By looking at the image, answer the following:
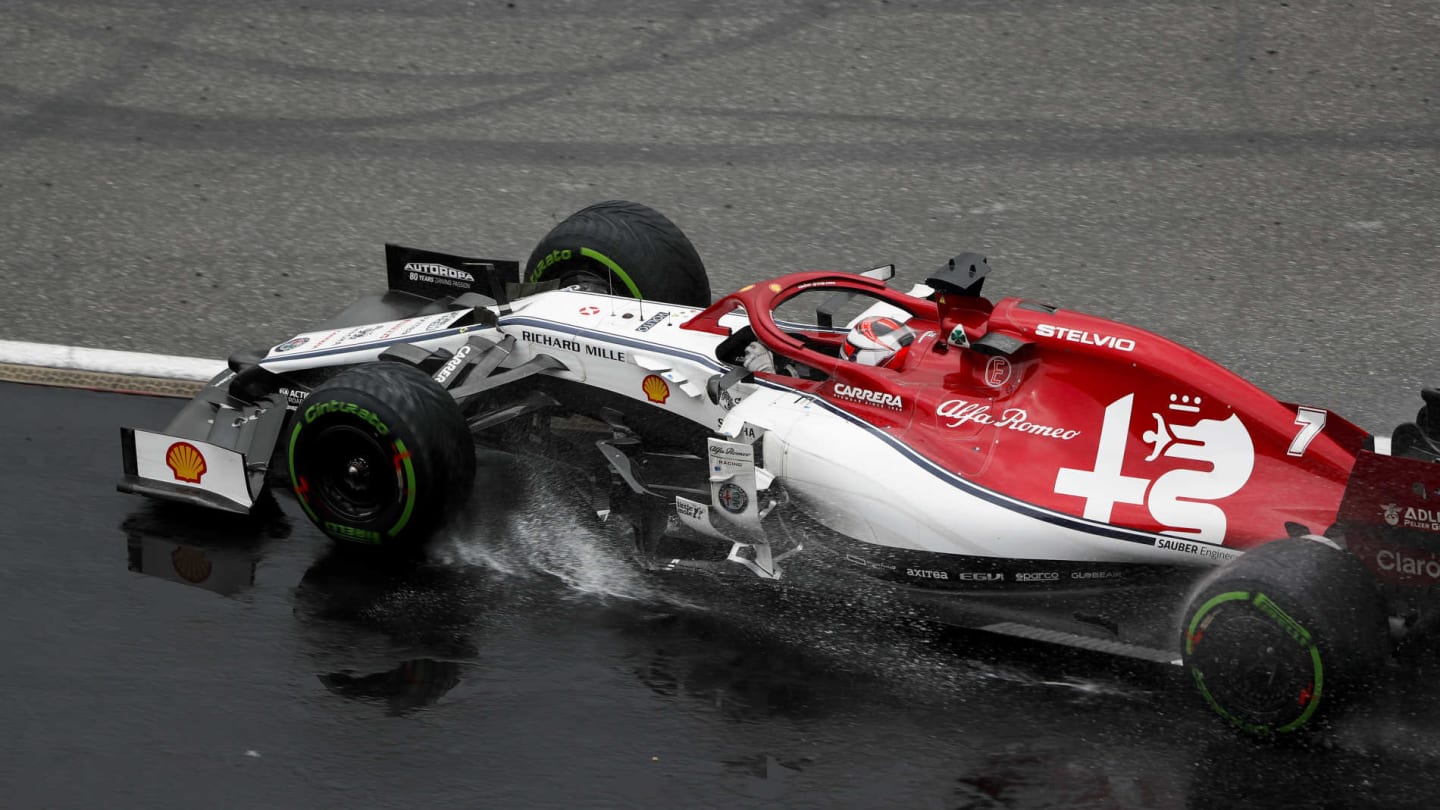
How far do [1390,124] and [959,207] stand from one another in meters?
3.19

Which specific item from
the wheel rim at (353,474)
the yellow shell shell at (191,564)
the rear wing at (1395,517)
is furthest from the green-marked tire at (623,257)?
the rear wing at (1395,517)

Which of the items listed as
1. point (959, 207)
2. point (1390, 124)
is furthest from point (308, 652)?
point (1390, 124)

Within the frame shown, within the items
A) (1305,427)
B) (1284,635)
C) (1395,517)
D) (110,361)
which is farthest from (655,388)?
(110,361)

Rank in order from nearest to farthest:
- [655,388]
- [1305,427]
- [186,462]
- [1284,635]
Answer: [1284,635] → [1305,427] → [655,388] → [186,462]

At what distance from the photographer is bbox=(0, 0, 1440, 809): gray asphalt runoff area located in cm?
507

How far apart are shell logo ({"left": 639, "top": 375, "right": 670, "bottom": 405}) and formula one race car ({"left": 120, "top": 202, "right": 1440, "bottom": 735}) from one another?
12mm

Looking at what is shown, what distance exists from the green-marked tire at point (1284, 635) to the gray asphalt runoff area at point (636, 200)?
0.83ft

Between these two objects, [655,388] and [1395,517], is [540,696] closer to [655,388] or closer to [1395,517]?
[655,388]

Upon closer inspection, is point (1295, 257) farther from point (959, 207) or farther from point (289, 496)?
point (289, 496)

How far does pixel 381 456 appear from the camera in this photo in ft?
18.9

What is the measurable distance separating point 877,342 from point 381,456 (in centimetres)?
188

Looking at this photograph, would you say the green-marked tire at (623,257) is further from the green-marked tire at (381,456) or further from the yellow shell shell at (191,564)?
the yellow shell shell at (191,564)

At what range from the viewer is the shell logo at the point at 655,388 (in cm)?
609

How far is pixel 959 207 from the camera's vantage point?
937 cm
